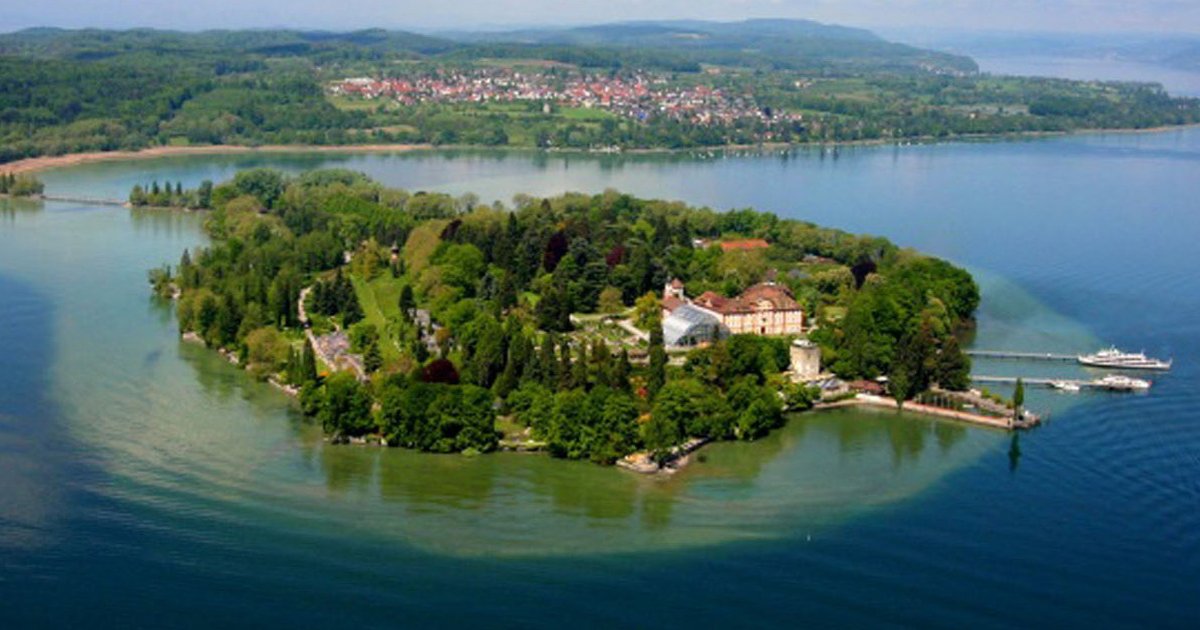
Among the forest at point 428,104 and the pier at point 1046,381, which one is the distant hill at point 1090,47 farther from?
the pier at point 1046,381

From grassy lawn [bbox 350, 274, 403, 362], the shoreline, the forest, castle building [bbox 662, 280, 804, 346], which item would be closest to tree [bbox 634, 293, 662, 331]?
castle building [bbox 662, 280, 804, 346]

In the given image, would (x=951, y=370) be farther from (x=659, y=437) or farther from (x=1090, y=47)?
(x=1090, y=47)

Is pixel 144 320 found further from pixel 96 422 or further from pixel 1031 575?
pixel 1031 575

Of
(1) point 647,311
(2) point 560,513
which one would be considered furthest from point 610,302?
(2) point 560,513

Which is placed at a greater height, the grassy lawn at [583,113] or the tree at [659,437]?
the grassy lawn at [583,113]

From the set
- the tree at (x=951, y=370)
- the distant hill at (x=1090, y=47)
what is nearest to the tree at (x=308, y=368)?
the tree at (x=951, y=370)
